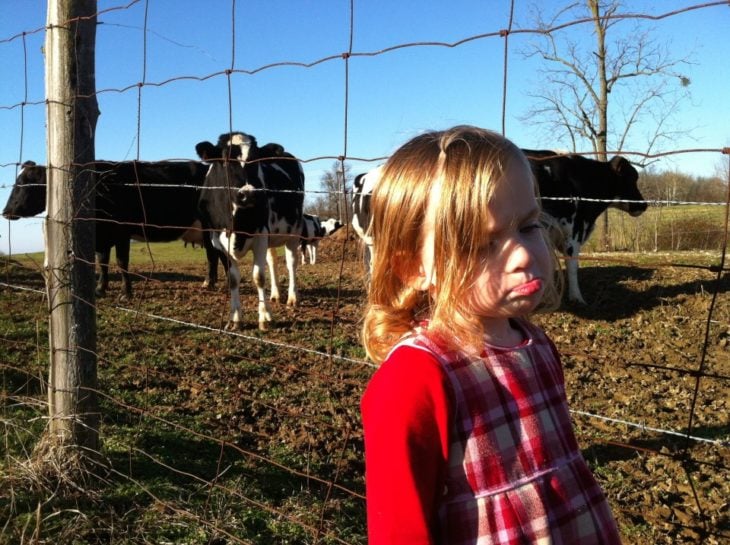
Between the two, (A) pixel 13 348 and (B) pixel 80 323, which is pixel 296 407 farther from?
(A) pixel 13 348

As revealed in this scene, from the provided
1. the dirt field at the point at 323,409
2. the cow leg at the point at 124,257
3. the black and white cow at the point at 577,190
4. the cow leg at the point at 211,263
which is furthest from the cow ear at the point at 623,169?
the cow leg at the point at 124,257

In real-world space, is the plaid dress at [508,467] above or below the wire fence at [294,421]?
above

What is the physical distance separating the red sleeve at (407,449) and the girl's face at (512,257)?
0.58ft

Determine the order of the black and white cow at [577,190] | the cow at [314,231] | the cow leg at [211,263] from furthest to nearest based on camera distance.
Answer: the cow at [314,231] → the cow leg at [211,263] → the black and white cow at [577,190]

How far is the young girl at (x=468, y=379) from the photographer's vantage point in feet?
3.64

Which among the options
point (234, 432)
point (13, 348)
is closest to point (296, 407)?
point (234, 432)

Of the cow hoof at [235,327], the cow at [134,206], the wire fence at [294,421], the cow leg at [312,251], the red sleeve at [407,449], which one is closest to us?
the red sleeve at [407,449]

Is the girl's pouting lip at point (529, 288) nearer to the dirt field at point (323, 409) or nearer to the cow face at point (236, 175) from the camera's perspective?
the dirt field at point (323, 409)

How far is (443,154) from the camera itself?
121 cm

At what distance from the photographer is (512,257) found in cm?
119

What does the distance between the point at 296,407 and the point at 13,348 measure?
2.76m

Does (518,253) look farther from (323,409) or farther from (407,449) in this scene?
(323,409)

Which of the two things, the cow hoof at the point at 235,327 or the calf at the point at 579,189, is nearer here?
the cow hoof at the point at 235,327

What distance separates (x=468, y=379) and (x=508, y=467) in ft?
0.58
